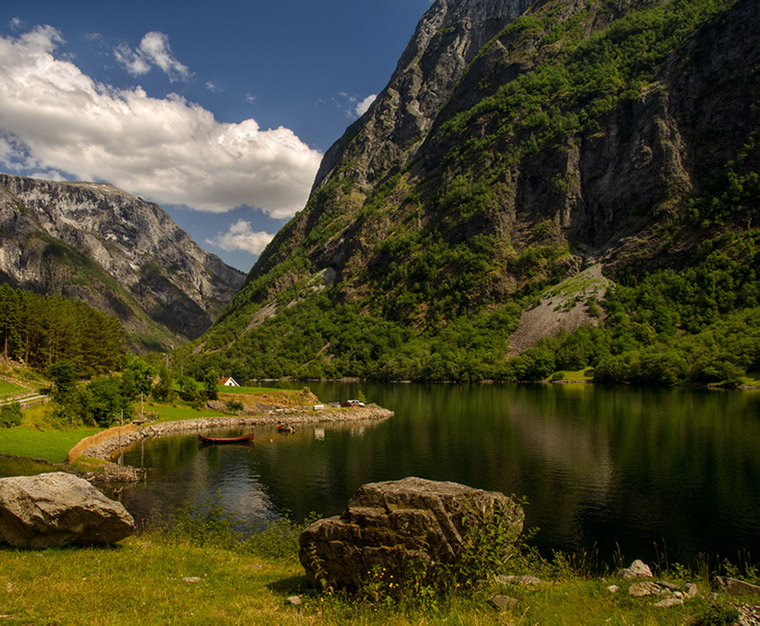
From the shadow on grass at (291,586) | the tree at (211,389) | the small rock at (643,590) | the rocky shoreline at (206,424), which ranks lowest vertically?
the rocky shoreline at (206,424)

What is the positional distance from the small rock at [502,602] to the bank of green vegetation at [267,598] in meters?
0.09

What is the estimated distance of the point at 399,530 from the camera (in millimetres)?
11398

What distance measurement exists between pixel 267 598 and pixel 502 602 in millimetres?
5474

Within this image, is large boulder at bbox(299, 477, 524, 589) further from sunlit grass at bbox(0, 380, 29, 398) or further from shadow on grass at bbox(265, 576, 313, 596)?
sunlit grass at bbox(0, 380, 29, 398)

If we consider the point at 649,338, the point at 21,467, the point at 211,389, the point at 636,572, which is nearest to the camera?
the point at 636,572

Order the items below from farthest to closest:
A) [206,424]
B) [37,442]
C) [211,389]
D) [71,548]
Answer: [211,389], [206,424], [37,442], [71,548]

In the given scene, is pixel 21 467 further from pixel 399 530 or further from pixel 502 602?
pixel 502 602

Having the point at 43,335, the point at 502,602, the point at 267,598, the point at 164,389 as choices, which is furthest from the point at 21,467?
the point at 43,335

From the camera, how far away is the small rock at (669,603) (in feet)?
35.0

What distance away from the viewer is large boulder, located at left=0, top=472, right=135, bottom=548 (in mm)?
13625

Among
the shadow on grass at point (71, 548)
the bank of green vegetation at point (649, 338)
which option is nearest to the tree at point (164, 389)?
the shadow on grass at point (71, 548)

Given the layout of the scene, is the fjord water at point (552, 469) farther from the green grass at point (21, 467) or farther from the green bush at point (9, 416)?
the green bush at point (9, 416)

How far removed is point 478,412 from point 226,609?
3040 inches

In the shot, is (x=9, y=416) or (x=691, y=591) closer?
(x=691, y=591)
